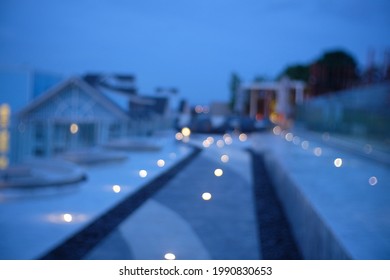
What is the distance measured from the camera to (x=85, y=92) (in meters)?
5.48

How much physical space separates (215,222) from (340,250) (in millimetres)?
2094

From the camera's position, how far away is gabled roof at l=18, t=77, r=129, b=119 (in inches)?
196

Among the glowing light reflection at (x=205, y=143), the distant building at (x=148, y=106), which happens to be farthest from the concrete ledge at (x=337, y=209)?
the glowing light reflection at (x=205, y=143)

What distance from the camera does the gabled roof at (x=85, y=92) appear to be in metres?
4.97

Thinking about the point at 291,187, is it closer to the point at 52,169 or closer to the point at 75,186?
the point at 75,186

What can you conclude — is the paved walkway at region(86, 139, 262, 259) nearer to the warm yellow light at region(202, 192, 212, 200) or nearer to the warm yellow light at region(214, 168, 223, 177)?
the warm yellow light at region(202, 192, 212, 200)

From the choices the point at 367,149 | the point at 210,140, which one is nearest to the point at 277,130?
the point at 210,140

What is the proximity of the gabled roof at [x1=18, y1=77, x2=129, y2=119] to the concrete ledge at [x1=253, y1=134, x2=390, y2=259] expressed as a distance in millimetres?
1941

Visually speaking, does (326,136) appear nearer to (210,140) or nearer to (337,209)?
(210,140)

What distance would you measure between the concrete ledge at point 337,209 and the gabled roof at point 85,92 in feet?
6.37

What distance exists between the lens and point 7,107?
4793mm

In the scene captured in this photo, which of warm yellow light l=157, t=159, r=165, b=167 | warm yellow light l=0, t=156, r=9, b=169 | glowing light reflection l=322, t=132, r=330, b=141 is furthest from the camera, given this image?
glowing light reflection l=322, t=132, r=330, b=141

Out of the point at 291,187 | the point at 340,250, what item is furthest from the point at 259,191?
the point at 340,250

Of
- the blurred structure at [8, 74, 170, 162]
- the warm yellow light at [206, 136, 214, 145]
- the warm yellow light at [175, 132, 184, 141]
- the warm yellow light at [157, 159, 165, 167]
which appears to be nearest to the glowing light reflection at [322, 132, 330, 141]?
the warm yellow light at [206, 136, 214, 145]
